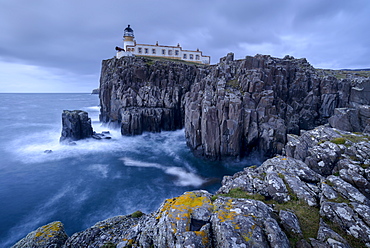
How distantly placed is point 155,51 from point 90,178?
73722 mm

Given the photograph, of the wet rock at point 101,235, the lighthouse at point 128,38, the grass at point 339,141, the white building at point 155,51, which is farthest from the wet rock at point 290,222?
the lighthouse at point 128,38

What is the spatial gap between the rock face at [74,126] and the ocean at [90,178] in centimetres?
223

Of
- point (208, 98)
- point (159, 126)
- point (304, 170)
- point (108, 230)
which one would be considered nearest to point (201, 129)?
point (208, 98)

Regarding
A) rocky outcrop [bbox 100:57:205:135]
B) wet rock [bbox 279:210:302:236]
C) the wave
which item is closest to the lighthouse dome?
rocky outcrop [bbox 100:57:205:135]

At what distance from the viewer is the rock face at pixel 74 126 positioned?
47.2 metres

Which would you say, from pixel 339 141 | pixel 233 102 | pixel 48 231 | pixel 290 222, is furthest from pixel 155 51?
pixel 290 222

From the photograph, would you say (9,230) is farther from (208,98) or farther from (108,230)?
(208,98)

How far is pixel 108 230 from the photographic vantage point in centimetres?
1237

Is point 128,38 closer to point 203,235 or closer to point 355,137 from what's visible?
point 355,137

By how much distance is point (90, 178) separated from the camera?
3219 centimetres

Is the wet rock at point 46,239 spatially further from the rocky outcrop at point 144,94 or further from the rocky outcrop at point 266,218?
the rocky outcrop at point 144,94

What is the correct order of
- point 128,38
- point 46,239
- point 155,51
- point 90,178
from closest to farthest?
point 46,239
point 90,178
point 128,38
point 155,51

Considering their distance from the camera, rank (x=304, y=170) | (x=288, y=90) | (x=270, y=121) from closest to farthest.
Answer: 1. (x=304, y=170)
2. (x=270, y=121)
3. (x=288, y=90)

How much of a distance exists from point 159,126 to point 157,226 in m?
48.0
